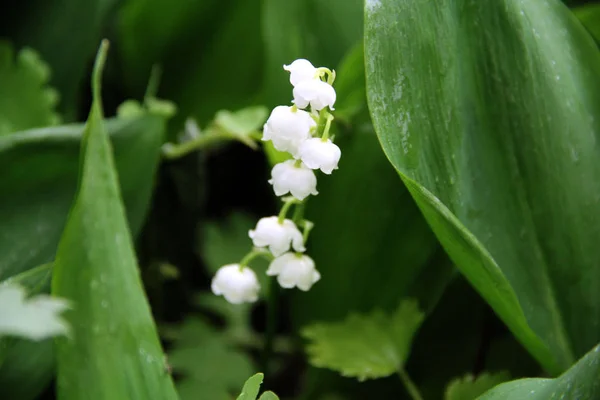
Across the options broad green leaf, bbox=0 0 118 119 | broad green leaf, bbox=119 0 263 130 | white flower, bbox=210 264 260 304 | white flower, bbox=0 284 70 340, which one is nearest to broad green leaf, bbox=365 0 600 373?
white flower, bbox=210 264 260 304

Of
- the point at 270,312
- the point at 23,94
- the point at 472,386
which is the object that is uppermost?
the point at 23,94

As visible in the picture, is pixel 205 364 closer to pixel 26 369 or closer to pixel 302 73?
pixel 26 369

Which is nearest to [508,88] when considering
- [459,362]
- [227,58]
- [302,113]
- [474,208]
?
[474,208]

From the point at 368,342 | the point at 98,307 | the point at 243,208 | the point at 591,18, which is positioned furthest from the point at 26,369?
the point at 591,18

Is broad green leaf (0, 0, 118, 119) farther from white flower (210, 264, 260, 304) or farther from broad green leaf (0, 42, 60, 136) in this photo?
white flower (210, 264, 260, 304)

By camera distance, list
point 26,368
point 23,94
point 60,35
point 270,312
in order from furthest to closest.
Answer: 1. point 60,35
2. point 23,94
3. point 270,312
4. point 26,368

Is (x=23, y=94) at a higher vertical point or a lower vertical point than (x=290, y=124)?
higher
